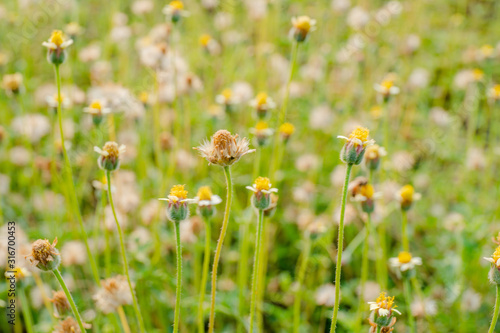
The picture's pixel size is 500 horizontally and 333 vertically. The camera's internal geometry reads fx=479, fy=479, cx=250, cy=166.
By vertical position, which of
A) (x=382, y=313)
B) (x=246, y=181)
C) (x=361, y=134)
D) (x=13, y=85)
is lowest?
(x=382, y=313)

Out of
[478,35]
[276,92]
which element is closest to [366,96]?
[276,92]

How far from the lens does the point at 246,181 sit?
9.80 ft

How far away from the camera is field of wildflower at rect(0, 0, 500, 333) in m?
1.75

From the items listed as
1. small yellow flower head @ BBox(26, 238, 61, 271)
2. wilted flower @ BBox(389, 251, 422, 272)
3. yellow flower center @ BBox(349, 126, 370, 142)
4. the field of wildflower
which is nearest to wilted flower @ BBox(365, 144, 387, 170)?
the field of wildflower

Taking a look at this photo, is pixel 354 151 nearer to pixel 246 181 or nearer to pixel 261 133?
pixel 261 133

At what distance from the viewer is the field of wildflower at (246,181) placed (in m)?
1.75

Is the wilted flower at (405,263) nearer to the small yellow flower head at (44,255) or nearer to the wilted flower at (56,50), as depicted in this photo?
the small yellow flower head at (44,255)

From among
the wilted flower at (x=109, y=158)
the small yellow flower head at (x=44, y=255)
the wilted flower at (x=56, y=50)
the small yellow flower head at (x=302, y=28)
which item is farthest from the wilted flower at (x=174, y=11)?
the small yellow flower head at (x=44, y=255)

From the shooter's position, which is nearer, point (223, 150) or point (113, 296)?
point (223, 150)

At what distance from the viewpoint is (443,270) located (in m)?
2.45

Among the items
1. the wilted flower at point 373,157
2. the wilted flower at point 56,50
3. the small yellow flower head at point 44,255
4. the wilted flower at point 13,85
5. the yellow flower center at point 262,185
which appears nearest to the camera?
the small yellow flower head at point 44,255

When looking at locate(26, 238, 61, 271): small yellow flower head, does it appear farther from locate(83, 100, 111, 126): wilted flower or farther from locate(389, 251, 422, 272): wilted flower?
locate(389, 251, 422, 272): wilted flower

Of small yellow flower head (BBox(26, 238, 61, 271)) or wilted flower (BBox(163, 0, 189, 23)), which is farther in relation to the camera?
wilted flower (BBox(163, 0, 189, 23))

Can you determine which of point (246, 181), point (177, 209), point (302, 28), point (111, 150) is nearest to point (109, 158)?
point (111, 150)
